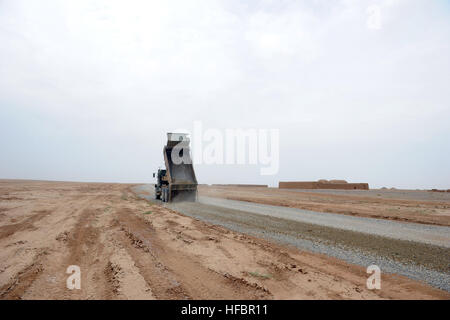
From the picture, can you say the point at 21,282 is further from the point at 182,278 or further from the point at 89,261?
the point at 182,278

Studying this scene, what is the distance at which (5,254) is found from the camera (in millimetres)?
6062

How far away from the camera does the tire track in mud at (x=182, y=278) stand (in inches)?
160

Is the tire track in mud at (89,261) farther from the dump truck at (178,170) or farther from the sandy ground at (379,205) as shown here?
the sandy ground at (379,205)

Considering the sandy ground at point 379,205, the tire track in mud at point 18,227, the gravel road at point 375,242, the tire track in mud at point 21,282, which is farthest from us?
the sandy ground at point 379,205

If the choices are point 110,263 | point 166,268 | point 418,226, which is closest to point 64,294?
point 110,263

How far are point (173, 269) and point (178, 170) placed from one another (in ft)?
50.4

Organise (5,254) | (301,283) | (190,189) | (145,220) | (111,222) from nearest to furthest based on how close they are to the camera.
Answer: (301,283), (5,254), (111,222), (145,220), (190,189)

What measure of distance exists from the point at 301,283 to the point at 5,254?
24.3 feet

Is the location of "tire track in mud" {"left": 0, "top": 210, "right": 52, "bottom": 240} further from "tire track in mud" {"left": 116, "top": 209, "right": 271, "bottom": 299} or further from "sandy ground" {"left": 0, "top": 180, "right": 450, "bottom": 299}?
"tire track in mud" {"left": 116, "top": 209, "right": 271, "bottom": 299}

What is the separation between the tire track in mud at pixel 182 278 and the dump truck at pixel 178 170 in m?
12.7

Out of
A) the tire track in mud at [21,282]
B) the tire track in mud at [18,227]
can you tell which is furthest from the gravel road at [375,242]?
the tire track in mud at [18,227]

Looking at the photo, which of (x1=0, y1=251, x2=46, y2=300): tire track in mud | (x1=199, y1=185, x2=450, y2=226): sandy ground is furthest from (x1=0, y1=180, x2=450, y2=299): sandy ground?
(x1=199, y1=185, x2=450, y2=226): sandy ground
